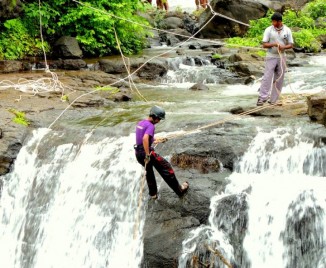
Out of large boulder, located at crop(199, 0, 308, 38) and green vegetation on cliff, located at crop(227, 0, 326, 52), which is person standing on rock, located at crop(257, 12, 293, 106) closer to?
green vegetation on cliff, located at crop(227, 0, 326, 52)

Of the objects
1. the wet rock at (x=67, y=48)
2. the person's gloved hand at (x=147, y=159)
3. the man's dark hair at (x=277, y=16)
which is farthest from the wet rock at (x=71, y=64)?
the person's gloved hand at (x=147, y=159)

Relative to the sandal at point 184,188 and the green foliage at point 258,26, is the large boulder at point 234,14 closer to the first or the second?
the green foliage at point 258,26

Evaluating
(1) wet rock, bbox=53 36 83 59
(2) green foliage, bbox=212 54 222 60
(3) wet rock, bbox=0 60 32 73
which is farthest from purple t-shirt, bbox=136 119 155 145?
(2) green foliage, bbox=212 54 222 60

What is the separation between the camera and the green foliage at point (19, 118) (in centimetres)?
1049

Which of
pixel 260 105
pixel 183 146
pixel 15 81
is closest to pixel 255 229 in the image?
pixel 183 146

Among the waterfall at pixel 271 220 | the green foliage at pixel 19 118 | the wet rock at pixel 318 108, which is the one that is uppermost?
the wet rock at pixel 318 108

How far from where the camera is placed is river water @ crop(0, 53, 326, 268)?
22.6ft

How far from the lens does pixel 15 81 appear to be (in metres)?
13.8

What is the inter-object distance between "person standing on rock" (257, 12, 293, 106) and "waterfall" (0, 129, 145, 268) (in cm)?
306

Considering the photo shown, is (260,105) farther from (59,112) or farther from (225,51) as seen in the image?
(225,51)

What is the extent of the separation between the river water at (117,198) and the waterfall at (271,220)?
0.01 metres

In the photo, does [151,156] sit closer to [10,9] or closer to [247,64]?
[247,64]

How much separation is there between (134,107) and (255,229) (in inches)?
229

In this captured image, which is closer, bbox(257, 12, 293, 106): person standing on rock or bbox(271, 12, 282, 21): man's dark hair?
bbox(271, 12, 282, 21): man's dark hair
